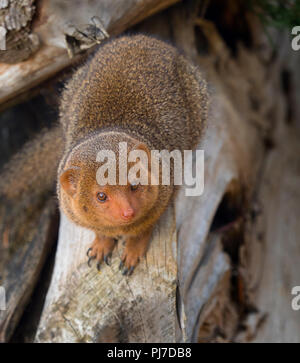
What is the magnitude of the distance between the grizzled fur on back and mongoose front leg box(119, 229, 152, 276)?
1.65 feet

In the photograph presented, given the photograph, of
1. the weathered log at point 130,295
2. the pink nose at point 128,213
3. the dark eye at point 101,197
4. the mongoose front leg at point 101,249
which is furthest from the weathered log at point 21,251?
the pink nose at point 128,213

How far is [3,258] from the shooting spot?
3.03 metres

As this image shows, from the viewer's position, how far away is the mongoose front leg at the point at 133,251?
2.34 m

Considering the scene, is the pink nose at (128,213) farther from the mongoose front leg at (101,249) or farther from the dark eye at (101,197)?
the mongoose front leg at (101,249)

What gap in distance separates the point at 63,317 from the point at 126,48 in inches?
62.8

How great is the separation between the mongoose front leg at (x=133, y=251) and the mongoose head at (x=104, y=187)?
212 millimetres

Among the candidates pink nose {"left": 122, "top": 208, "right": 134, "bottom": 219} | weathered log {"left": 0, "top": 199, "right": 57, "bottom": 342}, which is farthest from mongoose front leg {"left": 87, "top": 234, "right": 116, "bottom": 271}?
weathered log {"left": 0, "top": 199, "right": 57, "bottom": 342}

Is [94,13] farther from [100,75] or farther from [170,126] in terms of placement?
[170,126]

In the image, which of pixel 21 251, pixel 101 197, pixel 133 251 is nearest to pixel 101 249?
pixel 133 251

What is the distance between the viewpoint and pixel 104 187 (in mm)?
2061

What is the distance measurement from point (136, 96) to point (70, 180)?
2.18 ft

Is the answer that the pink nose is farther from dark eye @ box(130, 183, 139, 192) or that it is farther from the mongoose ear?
the mongoose ear
